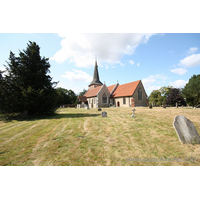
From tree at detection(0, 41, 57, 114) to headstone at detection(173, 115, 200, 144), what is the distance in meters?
14.2

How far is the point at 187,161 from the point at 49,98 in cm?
1490

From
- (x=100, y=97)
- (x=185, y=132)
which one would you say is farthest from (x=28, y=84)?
(x=100, y=97)

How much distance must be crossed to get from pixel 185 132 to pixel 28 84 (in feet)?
56.7

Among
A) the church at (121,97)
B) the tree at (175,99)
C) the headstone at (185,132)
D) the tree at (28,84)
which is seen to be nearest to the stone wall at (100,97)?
the church at (121,97)

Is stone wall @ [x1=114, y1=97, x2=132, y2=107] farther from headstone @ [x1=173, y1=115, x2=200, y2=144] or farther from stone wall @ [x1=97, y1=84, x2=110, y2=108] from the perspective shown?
headstone @ [x1=173, y1=115, x2=200, y2=144]

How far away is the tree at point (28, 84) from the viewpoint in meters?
12.5

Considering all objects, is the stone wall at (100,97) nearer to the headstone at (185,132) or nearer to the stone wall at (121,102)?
the stone wall at (121,102)

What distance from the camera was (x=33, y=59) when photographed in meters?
14.5

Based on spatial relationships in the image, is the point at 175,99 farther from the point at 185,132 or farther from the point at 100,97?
the point at 185,132

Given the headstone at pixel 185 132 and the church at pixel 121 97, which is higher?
the church at pixel 121 97

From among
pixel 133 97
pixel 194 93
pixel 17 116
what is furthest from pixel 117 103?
pixel 17 116

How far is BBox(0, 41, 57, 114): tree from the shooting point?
12.5 m

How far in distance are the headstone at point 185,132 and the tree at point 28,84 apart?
1416 centimetres

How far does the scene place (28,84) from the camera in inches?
544
